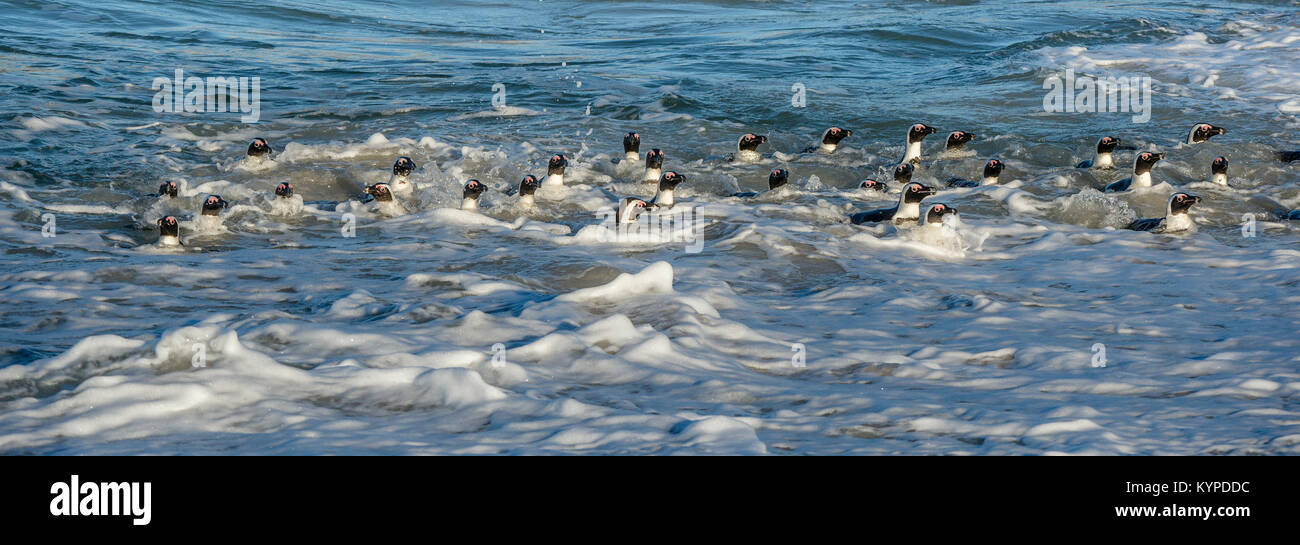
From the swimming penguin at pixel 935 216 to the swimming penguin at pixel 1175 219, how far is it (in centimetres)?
187

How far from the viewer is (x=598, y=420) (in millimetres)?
5852

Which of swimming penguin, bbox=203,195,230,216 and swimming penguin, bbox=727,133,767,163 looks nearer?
swimming penguin, bbox=203,195,230,216

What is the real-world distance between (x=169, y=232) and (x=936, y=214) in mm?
6529

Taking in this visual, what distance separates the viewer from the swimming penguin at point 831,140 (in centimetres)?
1492

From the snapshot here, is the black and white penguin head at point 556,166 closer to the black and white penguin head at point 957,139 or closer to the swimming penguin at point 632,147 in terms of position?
the swimming penguin at point 632,147

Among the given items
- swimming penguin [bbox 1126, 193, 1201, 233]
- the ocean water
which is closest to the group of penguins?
swimming penguin [bbox 1126, 193, 1201, 233]

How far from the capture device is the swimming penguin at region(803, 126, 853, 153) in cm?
1492

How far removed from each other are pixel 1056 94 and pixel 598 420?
1578 cm

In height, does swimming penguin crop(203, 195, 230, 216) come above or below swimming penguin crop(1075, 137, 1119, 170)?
below

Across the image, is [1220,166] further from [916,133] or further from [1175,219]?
[916,133]

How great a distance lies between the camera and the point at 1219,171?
13.4 m

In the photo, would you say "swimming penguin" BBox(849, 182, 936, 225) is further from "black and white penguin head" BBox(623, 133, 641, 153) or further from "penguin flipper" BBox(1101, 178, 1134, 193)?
"black and white penguin head" BBox(623, 133, 641, 153)

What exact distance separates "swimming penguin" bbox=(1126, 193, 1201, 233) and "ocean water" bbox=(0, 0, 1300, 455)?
0.14 metres
